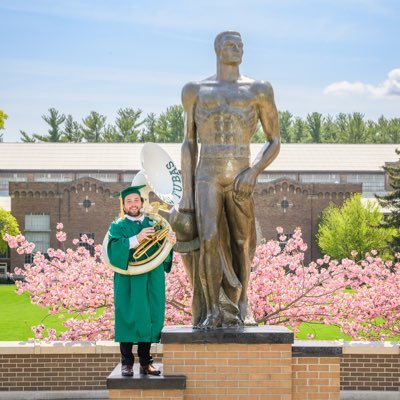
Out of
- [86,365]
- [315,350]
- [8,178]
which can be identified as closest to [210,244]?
[315,350]

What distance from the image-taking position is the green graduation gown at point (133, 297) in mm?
7996

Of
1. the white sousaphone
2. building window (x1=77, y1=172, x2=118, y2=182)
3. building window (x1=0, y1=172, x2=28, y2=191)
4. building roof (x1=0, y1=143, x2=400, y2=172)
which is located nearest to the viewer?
the white sousaphone

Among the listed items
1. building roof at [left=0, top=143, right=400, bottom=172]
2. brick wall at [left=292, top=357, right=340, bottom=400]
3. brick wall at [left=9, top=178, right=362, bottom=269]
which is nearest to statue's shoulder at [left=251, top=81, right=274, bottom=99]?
brick wall at [left=292, top=357, right=340, bottom=400]

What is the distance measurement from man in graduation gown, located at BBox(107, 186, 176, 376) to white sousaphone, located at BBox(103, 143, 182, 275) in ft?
0.21

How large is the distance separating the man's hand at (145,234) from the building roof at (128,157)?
2073 inches

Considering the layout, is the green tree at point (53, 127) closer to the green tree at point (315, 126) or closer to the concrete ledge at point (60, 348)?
the green tree at point (315, 126)

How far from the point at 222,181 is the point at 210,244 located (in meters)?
0.63

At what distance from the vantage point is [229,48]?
877 centimetres

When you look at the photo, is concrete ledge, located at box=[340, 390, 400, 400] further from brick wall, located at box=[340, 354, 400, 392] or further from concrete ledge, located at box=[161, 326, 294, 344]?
concrete ledge, located at box=[161, 326, 294, 344]

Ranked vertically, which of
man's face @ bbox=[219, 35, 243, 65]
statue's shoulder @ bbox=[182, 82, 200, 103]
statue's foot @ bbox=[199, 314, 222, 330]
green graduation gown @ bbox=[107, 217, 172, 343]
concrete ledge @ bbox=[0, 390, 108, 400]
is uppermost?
man's face @ bbox=[219, 35, 243, 65]

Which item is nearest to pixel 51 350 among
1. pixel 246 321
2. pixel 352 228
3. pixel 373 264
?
pixel 246 321

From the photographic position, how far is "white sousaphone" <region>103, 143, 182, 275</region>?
8055mm

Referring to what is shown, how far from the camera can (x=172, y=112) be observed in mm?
91562

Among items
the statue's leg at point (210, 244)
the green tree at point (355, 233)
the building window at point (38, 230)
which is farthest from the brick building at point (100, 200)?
the statue's leg at point (210, 244)
